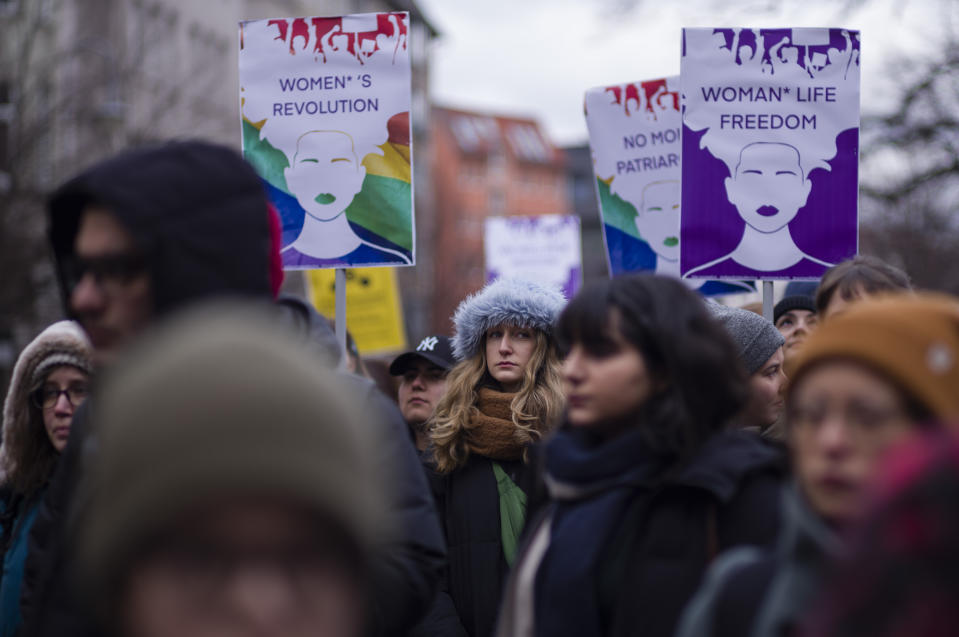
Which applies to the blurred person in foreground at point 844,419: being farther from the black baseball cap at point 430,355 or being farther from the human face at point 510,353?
the black baseball cap at point 430,355

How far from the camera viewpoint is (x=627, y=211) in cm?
690

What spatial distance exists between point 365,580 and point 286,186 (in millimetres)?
3732

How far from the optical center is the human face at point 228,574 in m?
1.41

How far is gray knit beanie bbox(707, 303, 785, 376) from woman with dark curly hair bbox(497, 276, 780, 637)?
6.04ft

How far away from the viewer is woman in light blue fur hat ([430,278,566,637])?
171 inches

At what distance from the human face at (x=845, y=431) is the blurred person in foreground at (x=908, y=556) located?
458mm

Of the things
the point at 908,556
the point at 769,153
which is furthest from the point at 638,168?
the point at 908,556

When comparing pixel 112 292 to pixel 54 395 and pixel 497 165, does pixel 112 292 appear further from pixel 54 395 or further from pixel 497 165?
pixel 497 165

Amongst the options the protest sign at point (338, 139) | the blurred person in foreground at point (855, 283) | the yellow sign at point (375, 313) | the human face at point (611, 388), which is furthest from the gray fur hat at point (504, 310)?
the yellow sign at point (375, 313)

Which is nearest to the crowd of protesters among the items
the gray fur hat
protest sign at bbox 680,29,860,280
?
protest sign at bbox 680,29,860,280

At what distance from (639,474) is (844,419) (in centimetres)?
82

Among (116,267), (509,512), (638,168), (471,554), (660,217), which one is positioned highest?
(638,168)

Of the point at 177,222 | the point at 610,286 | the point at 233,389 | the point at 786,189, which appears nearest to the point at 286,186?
the point at 786,189

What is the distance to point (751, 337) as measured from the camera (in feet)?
15.4
